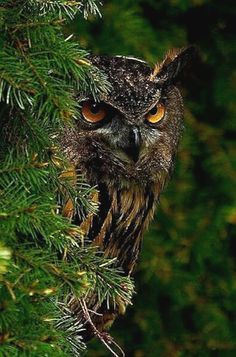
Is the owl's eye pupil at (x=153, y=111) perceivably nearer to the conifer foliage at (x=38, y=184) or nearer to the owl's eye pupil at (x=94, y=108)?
the owl's eye pupil at (x=94, y=108)

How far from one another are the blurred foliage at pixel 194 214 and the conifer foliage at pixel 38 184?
2081 millimetres

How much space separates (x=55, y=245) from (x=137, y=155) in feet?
3.73

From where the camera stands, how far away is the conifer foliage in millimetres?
1943

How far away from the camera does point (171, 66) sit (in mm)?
3320

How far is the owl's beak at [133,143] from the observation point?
312 centimetres

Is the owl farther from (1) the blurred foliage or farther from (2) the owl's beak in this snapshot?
(1) the blurred foliage

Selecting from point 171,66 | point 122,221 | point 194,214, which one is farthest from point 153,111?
point 194,214

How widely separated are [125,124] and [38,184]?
42.1 inches

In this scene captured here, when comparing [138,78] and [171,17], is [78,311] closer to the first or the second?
[138,78]

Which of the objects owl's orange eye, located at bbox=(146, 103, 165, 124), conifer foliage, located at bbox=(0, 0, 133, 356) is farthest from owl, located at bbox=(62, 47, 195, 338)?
conifer foliage, located at bbox=(0, 0, 133, 356)

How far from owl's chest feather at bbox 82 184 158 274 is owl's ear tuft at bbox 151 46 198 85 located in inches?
12.9

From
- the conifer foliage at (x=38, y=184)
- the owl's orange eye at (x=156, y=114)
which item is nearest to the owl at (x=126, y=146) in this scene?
the owl's orange eye at (x=156, y=114)

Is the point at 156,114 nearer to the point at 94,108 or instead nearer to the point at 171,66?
the point at 171,66

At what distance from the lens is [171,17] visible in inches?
177
